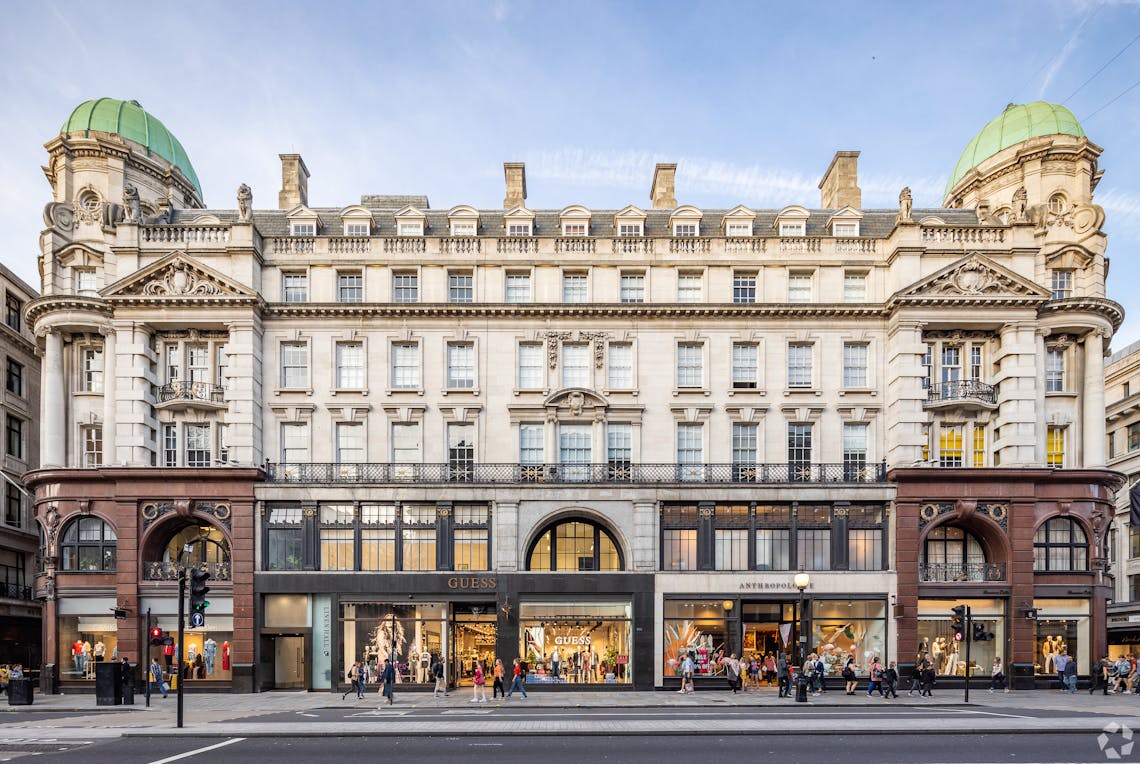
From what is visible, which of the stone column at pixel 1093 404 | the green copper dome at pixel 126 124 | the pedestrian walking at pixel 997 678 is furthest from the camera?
the green copper dome at pixel 126 124

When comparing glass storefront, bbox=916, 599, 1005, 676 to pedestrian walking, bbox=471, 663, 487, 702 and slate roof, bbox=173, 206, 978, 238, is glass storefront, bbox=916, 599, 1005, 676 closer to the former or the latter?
slate roof, bbox=173, 206, 978, 238

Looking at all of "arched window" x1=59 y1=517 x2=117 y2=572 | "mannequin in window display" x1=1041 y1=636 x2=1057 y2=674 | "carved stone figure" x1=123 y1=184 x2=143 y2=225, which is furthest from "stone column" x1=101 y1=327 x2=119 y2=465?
"mannequin in window display" x1=1041 y1=636 x2=1057 y2=674

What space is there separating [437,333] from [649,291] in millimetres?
9340

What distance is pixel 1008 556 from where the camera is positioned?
35250 millimetres

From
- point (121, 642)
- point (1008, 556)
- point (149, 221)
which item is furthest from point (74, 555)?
point (1008, 556)

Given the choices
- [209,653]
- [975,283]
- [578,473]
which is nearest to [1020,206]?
[975,283]

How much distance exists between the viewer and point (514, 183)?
42.3 meters

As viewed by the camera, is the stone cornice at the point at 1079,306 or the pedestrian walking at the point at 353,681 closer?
the pedestrian walking at the point at 353,681

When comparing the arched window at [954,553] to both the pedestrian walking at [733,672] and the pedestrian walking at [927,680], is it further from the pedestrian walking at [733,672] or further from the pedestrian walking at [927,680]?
the pedestrian walking at [733,672]

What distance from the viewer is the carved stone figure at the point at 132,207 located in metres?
36.7

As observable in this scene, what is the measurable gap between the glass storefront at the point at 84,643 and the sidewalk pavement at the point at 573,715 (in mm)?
1455

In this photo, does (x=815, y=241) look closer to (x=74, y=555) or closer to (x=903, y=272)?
(x=903, y=272)

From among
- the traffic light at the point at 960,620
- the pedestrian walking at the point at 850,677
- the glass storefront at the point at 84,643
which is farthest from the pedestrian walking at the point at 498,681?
the traffic light at the point at 960,620

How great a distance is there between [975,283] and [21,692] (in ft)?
131
